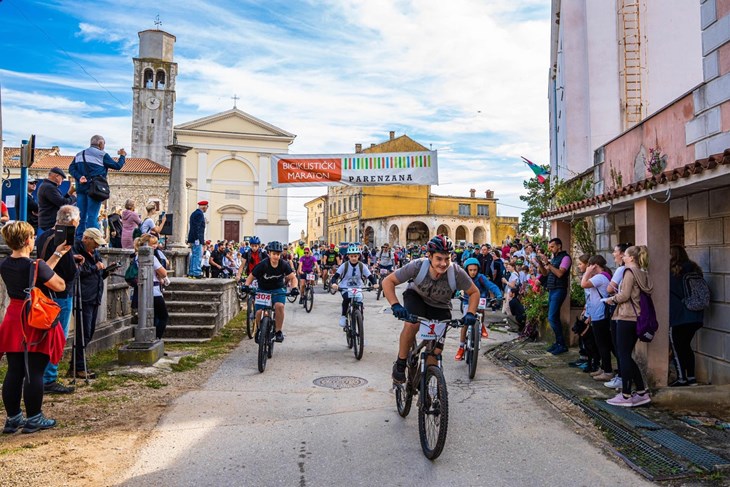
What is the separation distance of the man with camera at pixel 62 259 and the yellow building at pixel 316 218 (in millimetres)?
71548

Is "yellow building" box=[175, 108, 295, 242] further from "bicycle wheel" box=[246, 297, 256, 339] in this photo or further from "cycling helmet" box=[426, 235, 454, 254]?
"cycling helmet" box=[426, 235, 454, 254]

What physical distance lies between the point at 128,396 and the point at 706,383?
7.04 m

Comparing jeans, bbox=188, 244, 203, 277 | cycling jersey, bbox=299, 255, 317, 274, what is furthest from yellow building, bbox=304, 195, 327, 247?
jeans, bbox=188, 244, 203, 277

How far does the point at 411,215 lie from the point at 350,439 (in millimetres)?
53144

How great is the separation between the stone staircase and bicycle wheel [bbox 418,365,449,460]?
6780 millimetres

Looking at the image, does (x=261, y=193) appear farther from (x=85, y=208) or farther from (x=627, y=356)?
(x=627, y=356)

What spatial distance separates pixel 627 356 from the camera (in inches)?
255

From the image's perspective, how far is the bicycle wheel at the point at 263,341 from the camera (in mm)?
8359

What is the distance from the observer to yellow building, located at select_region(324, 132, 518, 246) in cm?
5947

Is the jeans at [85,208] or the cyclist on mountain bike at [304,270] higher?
the jeans at [85,208]

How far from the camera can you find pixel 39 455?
186 inches

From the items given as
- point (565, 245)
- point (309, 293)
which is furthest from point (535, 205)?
point (309, 293)

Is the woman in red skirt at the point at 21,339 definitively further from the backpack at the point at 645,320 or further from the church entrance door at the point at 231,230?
the church entrance door at the point at 231,230

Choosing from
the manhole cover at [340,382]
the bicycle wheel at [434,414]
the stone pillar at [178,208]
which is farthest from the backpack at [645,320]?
the stone pillar at [178,208]
